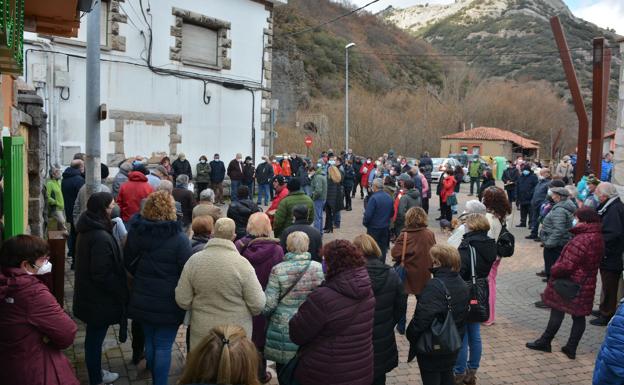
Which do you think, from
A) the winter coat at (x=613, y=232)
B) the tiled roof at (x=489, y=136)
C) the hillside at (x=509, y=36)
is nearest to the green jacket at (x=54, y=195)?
the winter coat at (x=613, y=232)

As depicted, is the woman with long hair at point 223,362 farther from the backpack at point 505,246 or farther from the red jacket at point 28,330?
the backpack at point 505,246

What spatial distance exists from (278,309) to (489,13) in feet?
411

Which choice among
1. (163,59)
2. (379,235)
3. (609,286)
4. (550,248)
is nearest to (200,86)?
(163,59)

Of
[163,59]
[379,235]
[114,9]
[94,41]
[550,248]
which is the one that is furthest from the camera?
[163,59]

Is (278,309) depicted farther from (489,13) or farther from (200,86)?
(489,13)

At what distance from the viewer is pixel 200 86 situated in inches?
701

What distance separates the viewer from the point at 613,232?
7051 millimetres

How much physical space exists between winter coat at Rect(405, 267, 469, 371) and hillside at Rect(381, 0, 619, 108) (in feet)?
258

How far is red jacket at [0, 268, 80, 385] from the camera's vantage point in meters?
3.29

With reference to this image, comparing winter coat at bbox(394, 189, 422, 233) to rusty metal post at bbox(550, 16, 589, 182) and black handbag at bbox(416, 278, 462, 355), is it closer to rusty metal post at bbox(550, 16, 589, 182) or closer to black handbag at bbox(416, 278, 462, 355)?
rusty metal post at bbox(550, 16, 589, 182)

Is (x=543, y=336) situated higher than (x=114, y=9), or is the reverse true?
(x=114, y=9)

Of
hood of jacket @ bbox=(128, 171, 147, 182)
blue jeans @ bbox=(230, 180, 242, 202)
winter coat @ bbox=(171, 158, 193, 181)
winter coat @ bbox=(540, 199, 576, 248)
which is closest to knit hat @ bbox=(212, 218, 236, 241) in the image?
hood of jacket @ bbox=(128, 171, 147, 182)

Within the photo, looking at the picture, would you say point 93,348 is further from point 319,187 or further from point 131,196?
point 319,187

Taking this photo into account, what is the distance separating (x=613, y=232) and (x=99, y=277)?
604 centimetres
